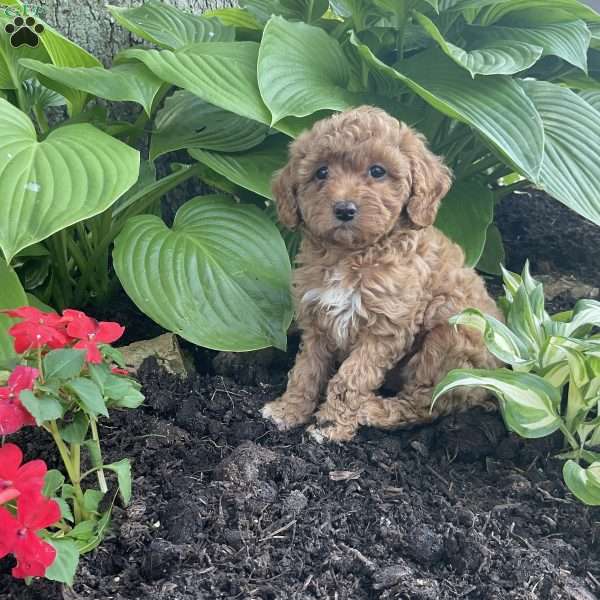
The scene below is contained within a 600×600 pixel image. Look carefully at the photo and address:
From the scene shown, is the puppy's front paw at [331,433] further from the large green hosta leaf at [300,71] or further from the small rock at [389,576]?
the large green hosta leaf at [300,71]

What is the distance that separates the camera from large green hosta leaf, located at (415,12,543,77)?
9.33 feet

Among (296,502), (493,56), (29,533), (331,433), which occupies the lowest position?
(331,433)

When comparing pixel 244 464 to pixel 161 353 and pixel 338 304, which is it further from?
pixel 161 353

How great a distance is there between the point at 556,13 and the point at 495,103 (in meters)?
0.82

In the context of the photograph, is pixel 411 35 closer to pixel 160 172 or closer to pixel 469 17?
pixel 469 17

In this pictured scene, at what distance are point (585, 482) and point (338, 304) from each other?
1.00m

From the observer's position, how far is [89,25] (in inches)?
138

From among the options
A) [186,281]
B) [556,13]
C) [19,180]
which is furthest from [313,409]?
[556,13]

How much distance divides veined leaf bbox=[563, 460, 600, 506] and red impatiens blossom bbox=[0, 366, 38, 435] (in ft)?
5.16

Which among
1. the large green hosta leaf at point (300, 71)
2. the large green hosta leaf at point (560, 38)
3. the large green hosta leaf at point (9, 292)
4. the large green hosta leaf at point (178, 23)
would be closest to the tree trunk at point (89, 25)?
the large green hosta leaf at point (178, 23)

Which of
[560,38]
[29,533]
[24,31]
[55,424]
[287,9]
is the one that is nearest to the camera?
[29,533]

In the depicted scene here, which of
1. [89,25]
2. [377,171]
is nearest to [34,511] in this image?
[377,171]

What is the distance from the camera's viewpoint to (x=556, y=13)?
3.35 metres

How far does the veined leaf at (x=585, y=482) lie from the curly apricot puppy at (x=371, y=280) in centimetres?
60
